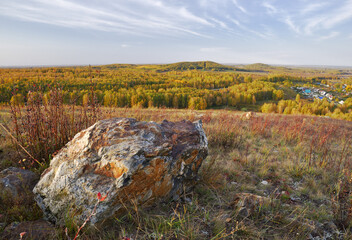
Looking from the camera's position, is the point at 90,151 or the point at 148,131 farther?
the point at 148,131

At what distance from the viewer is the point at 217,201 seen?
2742 millimetres

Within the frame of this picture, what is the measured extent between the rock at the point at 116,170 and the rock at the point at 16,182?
356mm

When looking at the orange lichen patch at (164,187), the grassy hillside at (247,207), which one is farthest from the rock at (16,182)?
the orange lichen patch at (164,187)

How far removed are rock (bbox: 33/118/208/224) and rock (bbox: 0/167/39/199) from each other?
36 centimetres

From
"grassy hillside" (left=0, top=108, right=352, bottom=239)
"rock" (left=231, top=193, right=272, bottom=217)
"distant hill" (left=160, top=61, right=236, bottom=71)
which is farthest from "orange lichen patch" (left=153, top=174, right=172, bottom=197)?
"distant hill" (left=160, top=61, right=236, bottom=71)

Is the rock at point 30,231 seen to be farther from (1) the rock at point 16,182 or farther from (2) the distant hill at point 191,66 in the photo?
(2) the distant hill at point 191,66

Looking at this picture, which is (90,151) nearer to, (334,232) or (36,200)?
(36,200)

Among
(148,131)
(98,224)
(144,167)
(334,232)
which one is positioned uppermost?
(148,131)

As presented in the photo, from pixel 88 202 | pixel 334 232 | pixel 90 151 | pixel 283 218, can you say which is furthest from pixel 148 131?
pixel 334 232

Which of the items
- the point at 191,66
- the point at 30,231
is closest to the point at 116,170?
the point at 30,231

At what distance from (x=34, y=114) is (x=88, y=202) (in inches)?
93.2

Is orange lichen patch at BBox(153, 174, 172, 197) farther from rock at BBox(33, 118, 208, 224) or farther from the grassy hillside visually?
the grassy hillside

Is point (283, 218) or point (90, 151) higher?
point (90, 151)

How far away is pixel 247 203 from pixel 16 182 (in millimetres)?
3319
